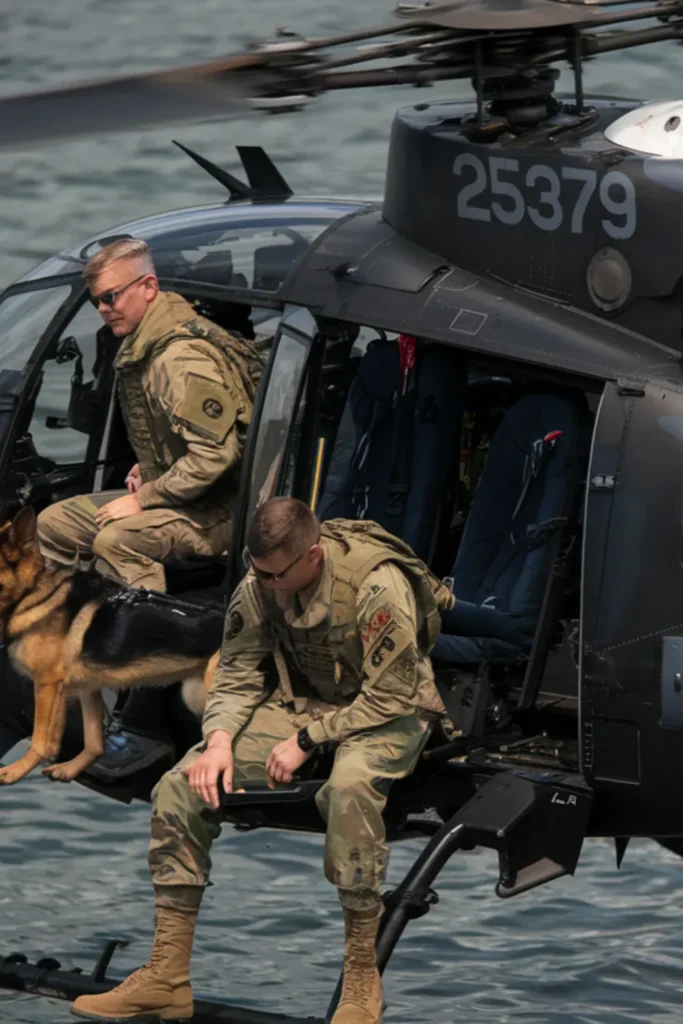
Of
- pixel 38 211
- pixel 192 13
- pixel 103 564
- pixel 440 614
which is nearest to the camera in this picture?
pixel 440 614

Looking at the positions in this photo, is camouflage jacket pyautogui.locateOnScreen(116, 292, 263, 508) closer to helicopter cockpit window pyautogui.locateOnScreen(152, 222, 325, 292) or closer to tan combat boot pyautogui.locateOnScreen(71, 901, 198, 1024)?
helicopter cockpit window pyautogui.locateOnScreen(152, 222, 325, 292)

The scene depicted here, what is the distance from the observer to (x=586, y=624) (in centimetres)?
759

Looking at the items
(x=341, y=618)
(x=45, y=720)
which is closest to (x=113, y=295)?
(x=45, y=720)

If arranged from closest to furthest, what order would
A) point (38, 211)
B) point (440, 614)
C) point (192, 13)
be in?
point (440, 614)
point (38, 211)
point (192, 13)

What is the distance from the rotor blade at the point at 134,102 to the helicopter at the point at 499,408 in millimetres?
12

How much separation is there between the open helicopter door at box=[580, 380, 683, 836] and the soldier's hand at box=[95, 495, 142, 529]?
2105 millimetres

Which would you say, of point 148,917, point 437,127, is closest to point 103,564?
point 437,127

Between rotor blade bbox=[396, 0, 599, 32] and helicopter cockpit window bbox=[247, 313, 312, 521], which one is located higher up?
rotor blade bbox=[396, 0, 599, 32]

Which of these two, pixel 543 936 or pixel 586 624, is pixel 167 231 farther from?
pixel 543 936

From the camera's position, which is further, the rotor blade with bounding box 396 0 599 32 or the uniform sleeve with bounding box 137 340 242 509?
the uniform sleeve with bounding box 137 340 242 509

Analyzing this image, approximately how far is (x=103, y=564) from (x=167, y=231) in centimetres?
163

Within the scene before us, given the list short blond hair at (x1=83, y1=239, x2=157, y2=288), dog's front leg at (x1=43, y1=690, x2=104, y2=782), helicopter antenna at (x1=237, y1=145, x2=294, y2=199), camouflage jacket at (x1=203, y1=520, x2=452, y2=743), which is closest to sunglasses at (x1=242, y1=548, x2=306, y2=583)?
camouflage jacket at (x1=203, y1=520, x2=452, y2=743)

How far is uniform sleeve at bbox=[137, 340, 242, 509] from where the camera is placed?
28.5 feet

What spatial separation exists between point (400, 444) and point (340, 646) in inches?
49.2
